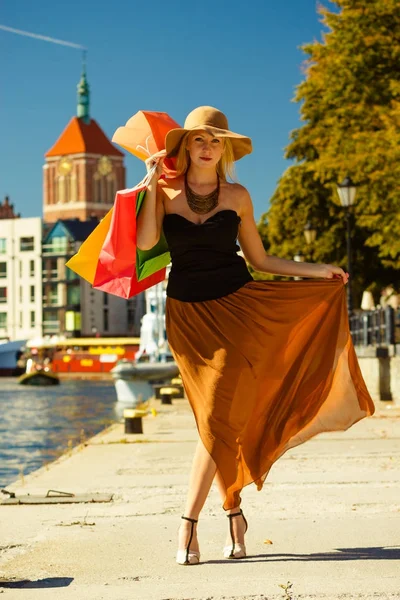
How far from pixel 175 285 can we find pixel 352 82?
2779cm

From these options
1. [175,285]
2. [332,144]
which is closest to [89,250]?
[175,285]

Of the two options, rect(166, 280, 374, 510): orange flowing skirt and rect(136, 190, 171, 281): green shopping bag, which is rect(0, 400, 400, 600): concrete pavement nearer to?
rect(166, 280, 374, 510): orange flowing skirt

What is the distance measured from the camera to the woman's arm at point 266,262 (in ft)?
21.8

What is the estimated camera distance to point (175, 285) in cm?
640

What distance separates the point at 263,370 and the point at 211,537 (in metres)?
1.05

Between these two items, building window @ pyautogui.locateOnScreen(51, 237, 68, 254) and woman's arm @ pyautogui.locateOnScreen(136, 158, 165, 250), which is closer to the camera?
woman's arm @ pyautogui.locateOnScreen(136, 158, 165, 250)

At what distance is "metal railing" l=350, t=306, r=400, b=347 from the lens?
2450 centimetres

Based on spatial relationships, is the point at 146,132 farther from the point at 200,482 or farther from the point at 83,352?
the point at 83,352

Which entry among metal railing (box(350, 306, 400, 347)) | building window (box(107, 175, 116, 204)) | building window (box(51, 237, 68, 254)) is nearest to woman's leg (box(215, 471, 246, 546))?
metal railing (box(350, 306, 400, 347))

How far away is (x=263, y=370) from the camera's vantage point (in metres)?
6.40

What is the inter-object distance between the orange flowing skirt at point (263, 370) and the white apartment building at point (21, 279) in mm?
137119

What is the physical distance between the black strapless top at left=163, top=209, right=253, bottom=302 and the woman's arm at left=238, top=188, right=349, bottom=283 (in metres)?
0.25

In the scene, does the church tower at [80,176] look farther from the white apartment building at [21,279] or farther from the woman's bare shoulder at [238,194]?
the woman's bare shoulder at [238,194]

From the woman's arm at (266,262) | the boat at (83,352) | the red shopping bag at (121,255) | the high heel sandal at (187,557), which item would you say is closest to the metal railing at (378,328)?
the woman's arm at (266,262)
